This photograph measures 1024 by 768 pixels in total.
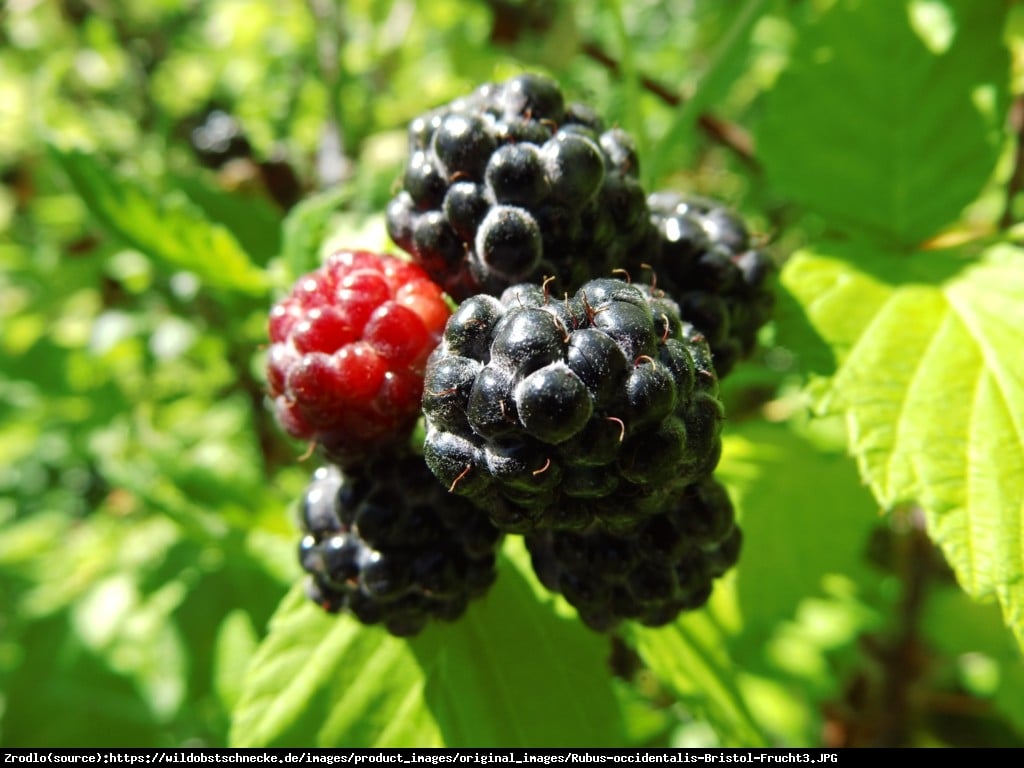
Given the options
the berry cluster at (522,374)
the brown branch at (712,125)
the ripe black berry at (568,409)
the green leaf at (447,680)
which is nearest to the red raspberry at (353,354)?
the berry cluster at (522,374)

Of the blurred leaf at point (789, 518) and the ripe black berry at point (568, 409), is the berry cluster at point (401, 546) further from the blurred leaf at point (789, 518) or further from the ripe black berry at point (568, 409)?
the blurred leaf at point (789, 518)

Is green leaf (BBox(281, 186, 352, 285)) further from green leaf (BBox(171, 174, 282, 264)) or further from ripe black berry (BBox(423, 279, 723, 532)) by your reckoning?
green leaf (BBox(171, 174, 282, 264))

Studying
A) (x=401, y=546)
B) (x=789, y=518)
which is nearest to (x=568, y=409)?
(x=401, y=546)

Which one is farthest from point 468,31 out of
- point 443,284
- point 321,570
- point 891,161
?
point 321,570

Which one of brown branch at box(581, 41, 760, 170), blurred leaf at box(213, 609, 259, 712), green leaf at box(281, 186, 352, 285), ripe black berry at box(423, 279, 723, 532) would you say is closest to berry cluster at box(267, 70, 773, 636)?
ripe black berry at box(423, 279, 723, 532)

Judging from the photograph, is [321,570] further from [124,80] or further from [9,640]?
[124,80]
